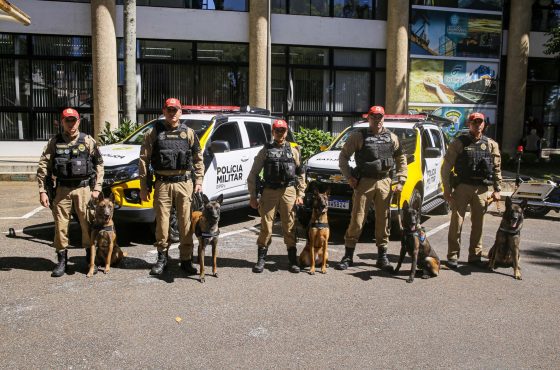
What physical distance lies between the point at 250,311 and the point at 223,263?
1.77m

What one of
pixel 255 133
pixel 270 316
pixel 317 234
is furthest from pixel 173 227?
pixel 270 316

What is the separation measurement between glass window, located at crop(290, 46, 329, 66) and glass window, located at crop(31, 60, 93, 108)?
6.59 meters

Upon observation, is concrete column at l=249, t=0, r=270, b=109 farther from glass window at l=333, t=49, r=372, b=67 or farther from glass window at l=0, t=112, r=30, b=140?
glass window at l=0, t=112, r=30, b=140

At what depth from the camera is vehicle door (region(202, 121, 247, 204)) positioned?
8.42 m

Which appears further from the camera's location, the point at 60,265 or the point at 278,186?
the point at 278,186

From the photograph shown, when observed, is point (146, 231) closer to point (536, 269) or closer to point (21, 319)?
point (21, 319)

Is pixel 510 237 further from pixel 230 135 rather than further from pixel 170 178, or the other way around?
pixel 230 135

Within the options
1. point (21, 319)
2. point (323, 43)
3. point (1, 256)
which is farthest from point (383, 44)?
point (21, 319)

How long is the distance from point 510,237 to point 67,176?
519 centimetres

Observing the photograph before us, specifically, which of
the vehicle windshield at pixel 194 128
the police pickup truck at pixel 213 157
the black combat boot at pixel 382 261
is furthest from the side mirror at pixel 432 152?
the vehicle windshield at pixel 194 128

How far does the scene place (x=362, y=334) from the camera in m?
4.75

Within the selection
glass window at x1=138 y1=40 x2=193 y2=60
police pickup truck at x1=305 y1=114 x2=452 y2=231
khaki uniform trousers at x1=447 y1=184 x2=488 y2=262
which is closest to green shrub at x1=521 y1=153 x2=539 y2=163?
police pickup truck at x1=305 y1=114 x2=452 y2=231

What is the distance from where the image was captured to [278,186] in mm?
6527

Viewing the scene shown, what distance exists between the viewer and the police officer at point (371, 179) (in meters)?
6.71
